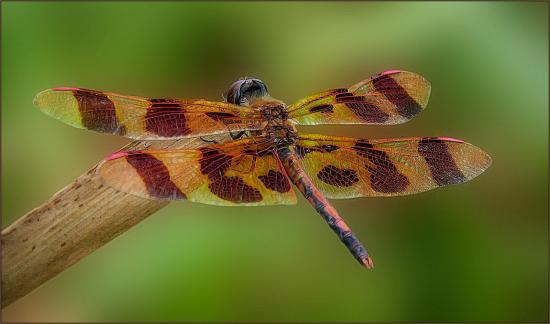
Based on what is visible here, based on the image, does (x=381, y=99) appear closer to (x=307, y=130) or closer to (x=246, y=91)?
(x=246, y=91)

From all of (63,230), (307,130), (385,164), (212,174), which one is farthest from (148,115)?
(307,130)

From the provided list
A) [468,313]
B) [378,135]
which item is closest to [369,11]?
[378,135]

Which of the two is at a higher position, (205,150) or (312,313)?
(205,150)

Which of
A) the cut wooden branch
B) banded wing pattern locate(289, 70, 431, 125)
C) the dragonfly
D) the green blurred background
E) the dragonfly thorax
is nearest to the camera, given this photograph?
→ the cut wooden branch

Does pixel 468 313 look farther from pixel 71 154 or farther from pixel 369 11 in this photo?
pixel 71 154

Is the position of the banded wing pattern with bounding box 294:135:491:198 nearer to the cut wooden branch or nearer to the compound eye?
the compound eye

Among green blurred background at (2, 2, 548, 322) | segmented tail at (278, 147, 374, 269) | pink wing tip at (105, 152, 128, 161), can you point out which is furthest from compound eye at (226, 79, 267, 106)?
green blurred background at (2, 2, 548, 322)
